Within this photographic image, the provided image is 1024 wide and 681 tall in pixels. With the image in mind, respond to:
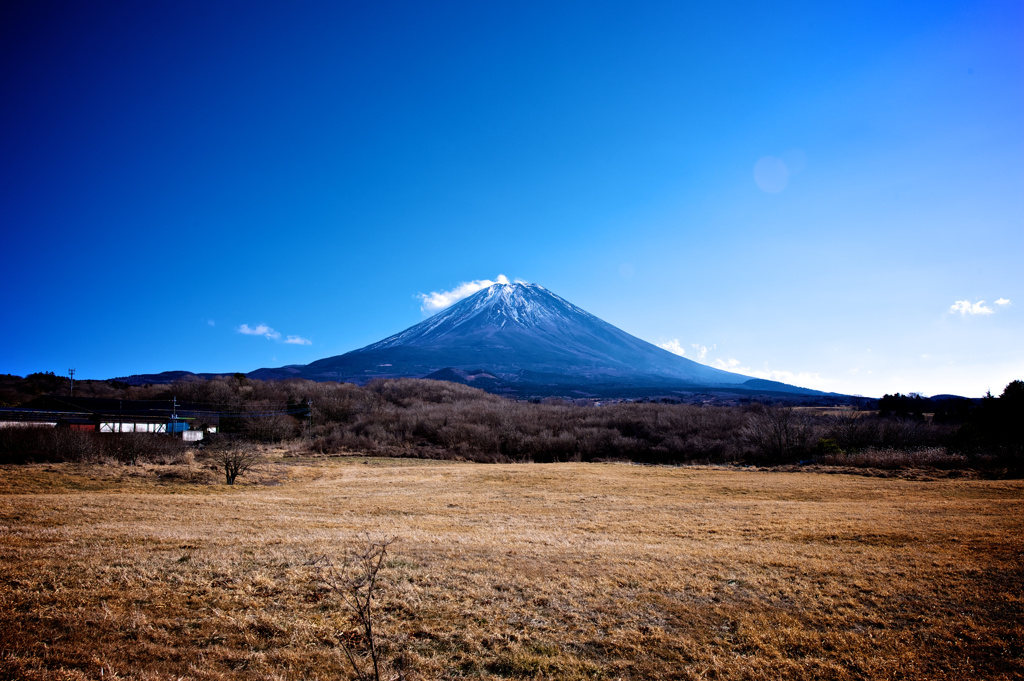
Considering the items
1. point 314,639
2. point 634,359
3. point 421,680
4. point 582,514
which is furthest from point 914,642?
point 634,359

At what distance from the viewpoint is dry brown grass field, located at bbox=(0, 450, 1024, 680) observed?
588 cm

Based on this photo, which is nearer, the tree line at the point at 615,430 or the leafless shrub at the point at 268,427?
the tree line at the point at 615,430

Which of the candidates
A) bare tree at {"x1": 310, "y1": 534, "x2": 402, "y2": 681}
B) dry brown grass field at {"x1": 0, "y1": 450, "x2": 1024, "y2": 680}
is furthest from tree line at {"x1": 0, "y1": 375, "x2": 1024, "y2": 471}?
bare tree at {"x1": 310, "y1": 534, "x2": 402, "y2": 681}

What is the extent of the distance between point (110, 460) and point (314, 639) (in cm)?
2892

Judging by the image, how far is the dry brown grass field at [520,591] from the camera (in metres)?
5.88

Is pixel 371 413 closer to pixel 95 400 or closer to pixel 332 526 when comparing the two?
pixel 95 400

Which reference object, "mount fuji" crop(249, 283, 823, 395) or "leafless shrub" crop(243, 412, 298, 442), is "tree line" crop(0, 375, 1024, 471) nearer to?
"leafless shrub" crop(243, 412, 298, 442)

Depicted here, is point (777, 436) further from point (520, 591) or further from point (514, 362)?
point (514, 362)

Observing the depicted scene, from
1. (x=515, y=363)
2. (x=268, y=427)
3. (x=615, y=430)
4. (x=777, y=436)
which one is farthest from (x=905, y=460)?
(x=515, y=363)

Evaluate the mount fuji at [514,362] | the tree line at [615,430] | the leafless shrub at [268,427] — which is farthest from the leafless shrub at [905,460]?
the mount fuji at [514,362]

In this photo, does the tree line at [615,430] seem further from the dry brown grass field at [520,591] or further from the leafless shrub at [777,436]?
the dry brown grass field at [520,591]

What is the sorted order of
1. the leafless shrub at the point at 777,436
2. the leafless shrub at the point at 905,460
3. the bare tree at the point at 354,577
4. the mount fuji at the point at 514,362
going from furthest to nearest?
1. the mount fuji at the point at 514,362
2. the leafless shrub at the point at 777,436
3. the leafless shrub at the point at 905,460
4. the bare tree at the point at 354,577

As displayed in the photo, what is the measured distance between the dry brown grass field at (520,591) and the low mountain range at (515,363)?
89413 mm

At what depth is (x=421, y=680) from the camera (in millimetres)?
5410
